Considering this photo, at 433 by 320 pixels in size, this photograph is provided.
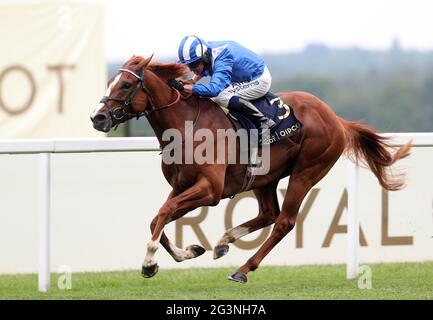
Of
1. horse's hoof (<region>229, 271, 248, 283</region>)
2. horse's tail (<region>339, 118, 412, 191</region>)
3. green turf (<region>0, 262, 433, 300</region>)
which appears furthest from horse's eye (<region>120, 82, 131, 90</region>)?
horse's tail (<region>339, 118, 412, 191</region>)

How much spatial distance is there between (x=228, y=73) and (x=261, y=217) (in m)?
1.24

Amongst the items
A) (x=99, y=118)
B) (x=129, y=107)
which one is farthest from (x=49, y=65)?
(x=99, y=118)

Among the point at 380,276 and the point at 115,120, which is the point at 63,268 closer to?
the point at 115,120

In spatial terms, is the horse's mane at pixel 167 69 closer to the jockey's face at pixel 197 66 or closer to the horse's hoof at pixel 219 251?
the jockey's face at pixel 197 66

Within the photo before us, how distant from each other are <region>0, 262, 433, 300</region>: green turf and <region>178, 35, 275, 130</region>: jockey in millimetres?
1197

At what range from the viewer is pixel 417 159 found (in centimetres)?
941

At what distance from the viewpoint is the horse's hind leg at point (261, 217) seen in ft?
27.6

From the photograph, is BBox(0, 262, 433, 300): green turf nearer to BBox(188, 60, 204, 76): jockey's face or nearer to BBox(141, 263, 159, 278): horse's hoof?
BBox(141, 263, 159, 278): horse's hoof

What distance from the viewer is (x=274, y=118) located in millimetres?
8281

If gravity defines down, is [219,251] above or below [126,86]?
below

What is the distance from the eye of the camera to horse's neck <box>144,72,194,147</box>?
785 cm

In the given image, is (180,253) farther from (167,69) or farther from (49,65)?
(49,65)

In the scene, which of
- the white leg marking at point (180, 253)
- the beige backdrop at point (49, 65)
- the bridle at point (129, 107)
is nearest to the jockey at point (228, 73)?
the bridle at point (129, 107)
